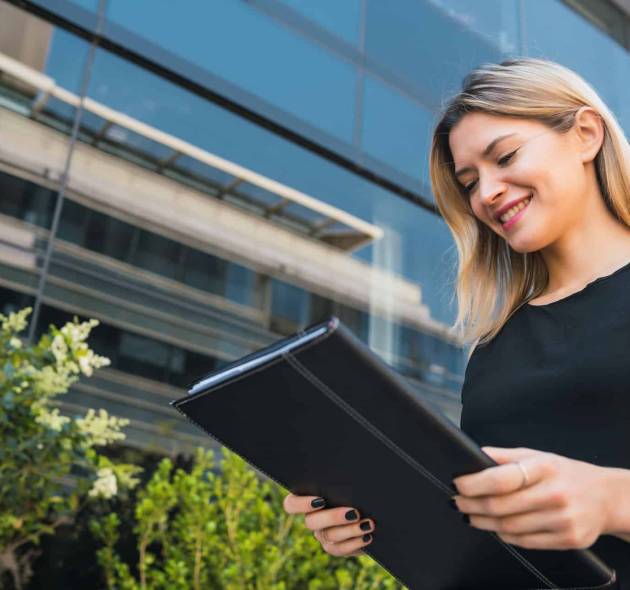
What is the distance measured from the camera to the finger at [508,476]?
2.42 feet

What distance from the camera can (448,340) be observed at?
18.0ft

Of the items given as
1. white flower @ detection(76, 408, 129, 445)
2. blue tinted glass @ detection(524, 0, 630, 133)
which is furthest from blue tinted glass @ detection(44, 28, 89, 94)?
blue tinted glass @ detection(524, 0, 630, 133)

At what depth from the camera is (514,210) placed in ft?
4.18

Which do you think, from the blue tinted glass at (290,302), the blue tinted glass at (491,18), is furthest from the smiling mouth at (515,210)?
the blue tinted glass at (491,18)

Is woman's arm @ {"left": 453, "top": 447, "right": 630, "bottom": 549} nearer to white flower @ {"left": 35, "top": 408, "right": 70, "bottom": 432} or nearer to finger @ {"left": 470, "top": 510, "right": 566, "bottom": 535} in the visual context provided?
finger @ {"left": 470, "top": 510, "right": 566, "bottom": 535}

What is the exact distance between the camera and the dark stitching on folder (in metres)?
0.79

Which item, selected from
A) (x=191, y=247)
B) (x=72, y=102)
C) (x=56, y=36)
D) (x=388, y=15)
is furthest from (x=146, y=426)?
(x=388, y=15)

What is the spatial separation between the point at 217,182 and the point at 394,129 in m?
1.91

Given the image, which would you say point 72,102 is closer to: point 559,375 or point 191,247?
point 191,247

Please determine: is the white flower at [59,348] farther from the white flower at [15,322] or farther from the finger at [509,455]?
the finger at [509,455]

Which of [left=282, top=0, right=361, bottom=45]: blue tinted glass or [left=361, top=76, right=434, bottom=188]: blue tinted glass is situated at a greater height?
[left=282, top=0, right=361, bottom=45]: blue tinted glass

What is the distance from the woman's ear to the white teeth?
17 cm

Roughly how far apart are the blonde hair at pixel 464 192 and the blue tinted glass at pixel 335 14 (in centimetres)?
443

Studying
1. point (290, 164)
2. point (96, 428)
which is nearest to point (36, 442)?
point (96, 428)
